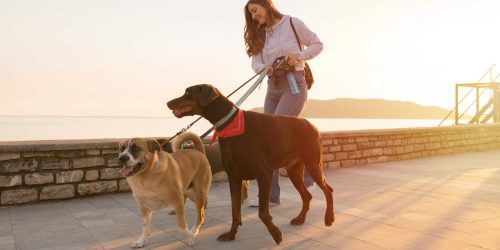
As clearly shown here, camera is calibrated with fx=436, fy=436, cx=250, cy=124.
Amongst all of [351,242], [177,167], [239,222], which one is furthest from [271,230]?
[177,167]

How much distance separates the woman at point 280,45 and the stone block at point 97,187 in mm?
3106

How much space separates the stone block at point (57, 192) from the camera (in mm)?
6336

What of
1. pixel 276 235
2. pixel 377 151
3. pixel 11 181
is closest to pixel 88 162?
pixel 11 181

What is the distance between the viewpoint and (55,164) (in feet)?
21.2

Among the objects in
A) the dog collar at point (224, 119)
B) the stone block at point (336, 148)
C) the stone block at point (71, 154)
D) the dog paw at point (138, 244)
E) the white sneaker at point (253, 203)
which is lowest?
the dog paw at point (138, 244)

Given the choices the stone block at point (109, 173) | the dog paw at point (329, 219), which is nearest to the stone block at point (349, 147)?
the stone block at point (109, 173)

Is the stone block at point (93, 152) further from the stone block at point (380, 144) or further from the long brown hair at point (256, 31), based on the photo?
the stone block at point (380, 144)

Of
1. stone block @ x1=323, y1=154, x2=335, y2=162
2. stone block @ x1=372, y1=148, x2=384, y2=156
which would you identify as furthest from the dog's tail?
stone block @ x1=372, y1=148, x2=384, y2=156

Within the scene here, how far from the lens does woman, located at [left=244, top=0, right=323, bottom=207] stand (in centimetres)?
534

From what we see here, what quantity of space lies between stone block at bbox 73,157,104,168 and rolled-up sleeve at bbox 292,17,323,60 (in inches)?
143

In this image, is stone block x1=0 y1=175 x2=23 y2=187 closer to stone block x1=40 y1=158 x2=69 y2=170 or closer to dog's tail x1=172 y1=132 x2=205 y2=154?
stone block x1=40 y1=158 x2=69 y2=170

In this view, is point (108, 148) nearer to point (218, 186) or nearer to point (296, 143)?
point (218, 186)

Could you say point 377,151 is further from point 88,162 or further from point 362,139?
point 88,162

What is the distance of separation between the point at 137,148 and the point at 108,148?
132 inches
